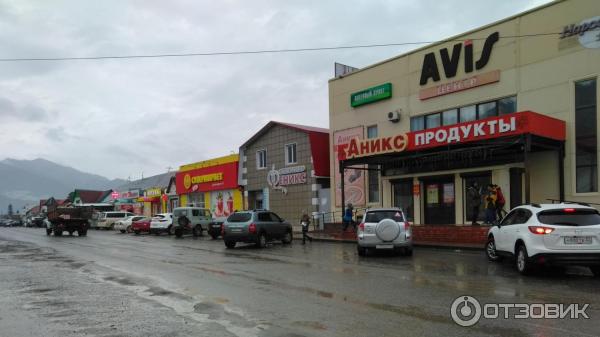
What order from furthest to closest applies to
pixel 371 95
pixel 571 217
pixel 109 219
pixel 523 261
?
1. pixel 109 219
2. pixel 371 95
3. pixel 523 261
4. pixel 571 217

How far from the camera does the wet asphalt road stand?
6.86m

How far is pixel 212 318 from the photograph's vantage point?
7.45 metres

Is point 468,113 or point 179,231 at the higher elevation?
point 468,113

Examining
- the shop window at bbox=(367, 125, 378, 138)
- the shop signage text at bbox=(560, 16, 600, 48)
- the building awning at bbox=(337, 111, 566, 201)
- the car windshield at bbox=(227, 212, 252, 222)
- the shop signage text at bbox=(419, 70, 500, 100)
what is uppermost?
the shop signage text at bbox=(560, 16, 600, 48)

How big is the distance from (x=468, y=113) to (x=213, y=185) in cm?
2326

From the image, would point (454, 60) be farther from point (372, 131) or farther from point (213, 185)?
point (213, 185)

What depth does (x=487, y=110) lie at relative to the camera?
21.9m

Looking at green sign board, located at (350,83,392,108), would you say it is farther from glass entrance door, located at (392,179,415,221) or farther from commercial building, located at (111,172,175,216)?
commercial building, located at (111,172,175,216)

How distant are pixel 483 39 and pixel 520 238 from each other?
41.5ft

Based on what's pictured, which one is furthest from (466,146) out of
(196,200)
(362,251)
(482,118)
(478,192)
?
(196,200)

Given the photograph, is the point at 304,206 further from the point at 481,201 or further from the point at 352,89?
the point at 481,201

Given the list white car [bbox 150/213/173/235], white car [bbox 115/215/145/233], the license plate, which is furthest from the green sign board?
white car [bbox 115/215/145/233]

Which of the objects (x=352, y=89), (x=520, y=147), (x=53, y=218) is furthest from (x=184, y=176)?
(x=520, y=147)

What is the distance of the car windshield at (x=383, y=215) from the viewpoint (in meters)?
16.9
